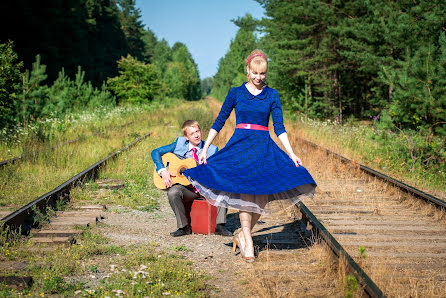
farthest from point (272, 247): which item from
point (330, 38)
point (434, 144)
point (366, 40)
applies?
point (330, 38)

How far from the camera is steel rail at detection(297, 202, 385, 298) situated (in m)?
2.91

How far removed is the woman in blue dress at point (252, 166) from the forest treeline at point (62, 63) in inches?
358

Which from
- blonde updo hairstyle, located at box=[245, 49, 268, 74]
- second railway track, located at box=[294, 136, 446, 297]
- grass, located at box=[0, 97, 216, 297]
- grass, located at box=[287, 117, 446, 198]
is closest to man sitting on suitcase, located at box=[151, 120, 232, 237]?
grass, located at box=[0, 97, 216, 297]

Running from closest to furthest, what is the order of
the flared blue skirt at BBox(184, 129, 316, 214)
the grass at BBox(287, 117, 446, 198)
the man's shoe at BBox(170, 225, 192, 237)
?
1. the flared blue skirt at BBox(184, 129, 316, 214)
2. the man's shoe at BBox(170, 225, 192, 237)
3. the grass at BBox(287, 117, 446, 198)

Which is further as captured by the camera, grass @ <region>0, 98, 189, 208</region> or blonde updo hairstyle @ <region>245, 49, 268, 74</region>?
grass @ <region>0, 98, 189, 208</region>

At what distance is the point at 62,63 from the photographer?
3869cm

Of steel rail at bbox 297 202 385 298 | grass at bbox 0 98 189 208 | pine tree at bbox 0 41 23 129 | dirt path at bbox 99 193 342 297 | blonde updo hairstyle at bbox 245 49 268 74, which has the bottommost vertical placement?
dirt path at bbox 99 193 342 297

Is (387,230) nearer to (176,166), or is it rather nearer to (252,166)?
(252,166)

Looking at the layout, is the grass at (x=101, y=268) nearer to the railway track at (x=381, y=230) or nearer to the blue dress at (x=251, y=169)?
the blue dress at (x=251, y=169)

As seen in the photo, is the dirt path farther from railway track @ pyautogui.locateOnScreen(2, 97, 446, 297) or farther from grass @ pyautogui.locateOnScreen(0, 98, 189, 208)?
grass @ pyautogui.locateOnScreen(0, 98, 189, 208)

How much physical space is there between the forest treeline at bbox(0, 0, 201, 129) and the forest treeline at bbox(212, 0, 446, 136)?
9.83 meters

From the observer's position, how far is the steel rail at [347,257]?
2.91 meters

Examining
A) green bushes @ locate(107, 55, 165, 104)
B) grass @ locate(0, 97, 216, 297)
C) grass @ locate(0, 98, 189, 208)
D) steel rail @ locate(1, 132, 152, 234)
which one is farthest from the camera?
green bushes @ locate(107, 55, 165, 104)

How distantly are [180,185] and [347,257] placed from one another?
220 cm
